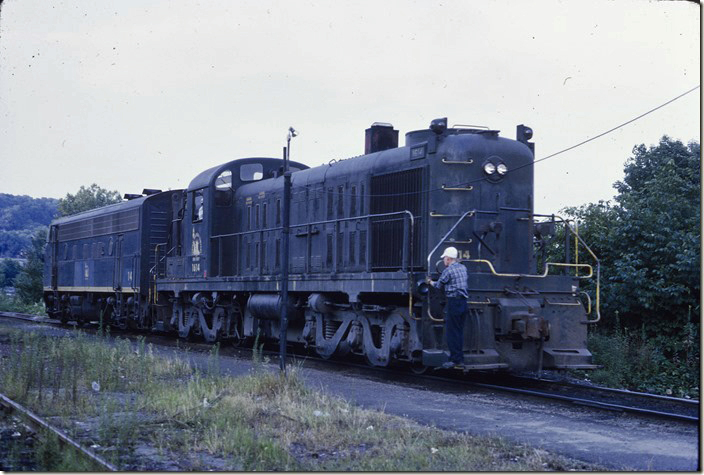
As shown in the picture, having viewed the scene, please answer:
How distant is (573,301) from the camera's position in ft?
41.5

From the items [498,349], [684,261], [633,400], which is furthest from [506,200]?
[684,261]

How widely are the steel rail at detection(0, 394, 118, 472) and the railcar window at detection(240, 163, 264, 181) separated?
977cm

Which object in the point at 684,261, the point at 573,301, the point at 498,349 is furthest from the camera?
the point at 684,261

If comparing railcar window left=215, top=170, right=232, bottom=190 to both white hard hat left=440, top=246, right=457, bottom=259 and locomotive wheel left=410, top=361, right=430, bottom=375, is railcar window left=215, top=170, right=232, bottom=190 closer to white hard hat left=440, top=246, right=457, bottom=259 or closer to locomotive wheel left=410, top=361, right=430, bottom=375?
locomotive wheel left=410, top=361, right=430, bottom=375

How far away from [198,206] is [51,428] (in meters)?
12.1

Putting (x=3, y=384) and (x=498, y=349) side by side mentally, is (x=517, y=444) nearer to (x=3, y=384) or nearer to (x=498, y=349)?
(x=498, y=349)

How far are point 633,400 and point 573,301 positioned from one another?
203 cm

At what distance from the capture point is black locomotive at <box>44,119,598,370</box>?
1206cm

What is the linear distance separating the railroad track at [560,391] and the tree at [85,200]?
159 ft

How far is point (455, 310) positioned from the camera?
11.4 metres

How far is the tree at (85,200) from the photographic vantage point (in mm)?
60062

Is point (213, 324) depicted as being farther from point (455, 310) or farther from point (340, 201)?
point (455, 310)

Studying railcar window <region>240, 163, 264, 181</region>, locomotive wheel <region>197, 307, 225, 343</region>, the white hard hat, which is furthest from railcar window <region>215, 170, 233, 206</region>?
the white hard hat

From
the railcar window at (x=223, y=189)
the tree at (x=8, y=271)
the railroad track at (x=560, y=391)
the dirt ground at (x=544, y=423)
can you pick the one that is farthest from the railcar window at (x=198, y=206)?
the tree at (x=8, y=271)
